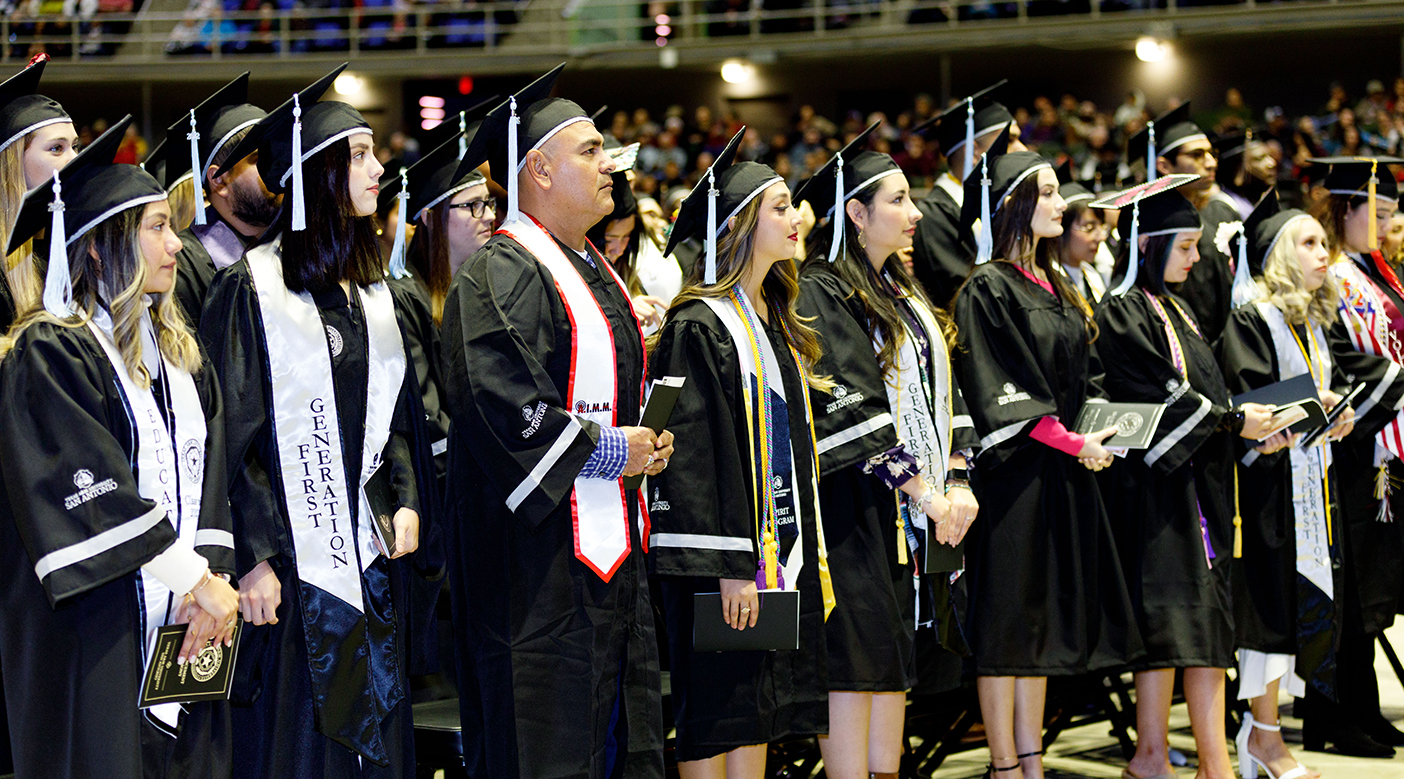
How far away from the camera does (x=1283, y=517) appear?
18.0 ft

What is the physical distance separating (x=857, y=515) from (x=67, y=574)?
232 centimetres

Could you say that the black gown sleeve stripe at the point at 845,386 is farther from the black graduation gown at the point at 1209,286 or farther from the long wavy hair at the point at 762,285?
the black graduation gown at the point at 1209,286

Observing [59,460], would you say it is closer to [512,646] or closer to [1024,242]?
[512,646]

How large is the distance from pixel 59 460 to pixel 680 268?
4.14 m

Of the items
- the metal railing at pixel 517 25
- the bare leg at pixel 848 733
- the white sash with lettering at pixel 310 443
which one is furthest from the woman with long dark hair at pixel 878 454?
the metal railing at pixel 517 25

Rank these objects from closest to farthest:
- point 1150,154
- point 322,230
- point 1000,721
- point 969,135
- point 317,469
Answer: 1. point 317,469
2. point 322,230
3. point 1000,721
4. point 969,135
5. point 1150,154

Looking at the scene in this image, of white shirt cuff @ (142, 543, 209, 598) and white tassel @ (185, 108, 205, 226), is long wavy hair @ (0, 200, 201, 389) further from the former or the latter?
white tassel @ (185, 108, 205, 226)

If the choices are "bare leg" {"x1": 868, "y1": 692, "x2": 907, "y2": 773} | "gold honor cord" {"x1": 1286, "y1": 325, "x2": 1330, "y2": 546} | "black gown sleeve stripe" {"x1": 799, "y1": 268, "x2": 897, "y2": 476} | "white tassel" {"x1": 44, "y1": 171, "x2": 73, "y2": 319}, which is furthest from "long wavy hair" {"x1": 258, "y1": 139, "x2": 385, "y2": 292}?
"gold honor cord" {"x1": 1286, "y1": 325, "x2": 1330, "y2": 546}

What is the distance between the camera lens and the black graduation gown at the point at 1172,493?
5.00m

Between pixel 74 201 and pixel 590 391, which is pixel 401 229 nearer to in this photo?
pixel 590 391

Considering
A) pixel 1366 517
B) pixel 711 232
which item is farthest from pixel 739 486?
pixel 1366 517

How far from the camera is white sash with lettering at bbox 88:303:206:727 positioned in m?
3.09

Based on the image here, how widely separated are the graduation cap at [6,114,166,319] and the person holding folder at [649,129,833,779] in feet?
4.78

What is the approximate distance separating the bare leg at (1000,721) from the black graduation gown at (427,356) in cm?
205
